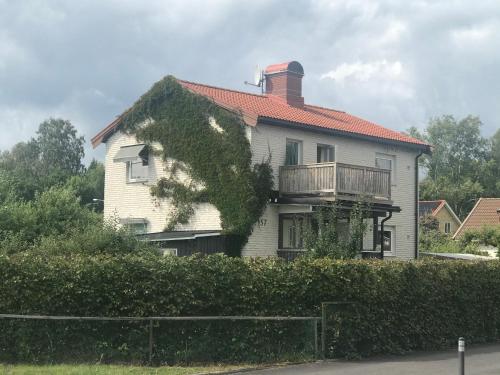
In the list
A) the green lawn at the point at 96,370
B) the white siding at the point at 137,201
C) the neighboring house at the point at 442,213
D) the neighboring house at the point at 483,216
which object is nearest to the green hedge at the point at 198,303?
the green lawn at the point at 96,370

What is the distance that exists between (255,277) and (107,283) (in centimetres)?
286

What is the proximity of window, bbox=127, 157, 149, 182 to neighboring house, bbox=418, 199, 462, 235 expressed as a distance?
42.2m

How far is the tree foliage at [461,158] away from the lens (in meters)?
79.2

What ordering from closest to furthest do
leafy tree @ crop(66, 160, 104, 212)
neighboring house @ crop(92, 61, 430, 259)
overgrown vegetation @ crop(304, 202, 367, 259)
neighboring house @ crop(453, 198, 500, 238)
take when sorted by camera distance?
overgrown vegetation @ crop(304, 202, 367, 259) < neighboring house @ crop(92, 61, 430, 259) < neighboring house @ crop(453, 198, 500, 238) < leafy tree @ crop(66, 160, 104, 212)

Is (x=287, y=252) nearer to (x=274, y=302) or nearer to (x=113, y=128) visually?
(x=113, y=128)

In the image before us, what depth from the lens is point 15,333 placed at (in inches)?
516

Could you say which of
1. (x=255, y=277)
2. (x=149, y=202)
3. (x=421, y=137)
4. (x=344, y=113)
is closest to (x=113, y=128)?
(x=149, y=202)

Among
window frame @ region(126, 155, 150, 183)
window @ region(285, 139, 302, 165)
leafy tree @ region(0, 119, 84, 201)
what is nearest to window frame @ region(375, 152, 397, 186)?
window @ region(285, 139, 302, 165)

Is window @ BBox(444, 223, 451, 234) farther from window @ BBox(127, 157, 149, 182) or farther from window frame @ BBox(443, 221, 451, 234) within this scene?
window @ BBox(127, 157, 149, 182)

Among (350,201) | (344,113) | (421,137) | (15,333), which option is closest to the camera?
(15,333)

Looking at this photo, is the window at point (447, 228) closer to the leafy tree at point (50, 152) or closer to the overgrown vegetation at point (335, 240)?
the leafy tree at point (50, 152)

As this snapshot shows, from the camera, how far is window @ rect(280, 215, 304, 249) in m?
28.4

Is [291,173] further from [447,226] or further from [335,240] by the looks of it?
[447,226]

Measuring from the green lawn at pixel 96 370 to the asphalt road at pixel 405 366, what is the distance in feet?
3.44
